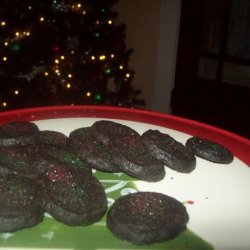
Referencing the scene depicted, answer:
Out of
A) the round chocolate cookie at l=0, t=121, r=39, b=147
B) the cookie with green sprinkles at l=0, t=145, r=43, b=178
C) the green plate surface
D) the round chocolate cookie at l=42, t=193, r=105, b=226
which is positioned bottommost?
the green plate surface

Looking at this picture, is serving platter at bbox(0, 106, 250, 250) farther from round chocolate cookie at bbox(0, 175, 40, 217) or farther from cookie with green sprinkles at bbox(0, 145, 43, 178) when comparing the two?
cookie with green sprinkles at bbox(0, 145, 43, 178)

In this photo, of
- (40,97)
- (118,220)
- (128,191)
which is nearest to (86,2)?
(40,97)

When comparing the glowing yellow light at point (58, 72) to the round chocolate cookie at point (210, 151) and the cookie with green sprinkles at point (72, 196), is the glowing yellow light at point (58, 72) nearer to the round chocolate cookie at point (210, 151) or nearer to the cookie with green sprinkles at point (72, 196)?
the round chocolate cookie at point (210, 151)

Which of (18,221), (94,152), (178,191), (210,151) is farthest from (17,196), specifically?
(210,151)

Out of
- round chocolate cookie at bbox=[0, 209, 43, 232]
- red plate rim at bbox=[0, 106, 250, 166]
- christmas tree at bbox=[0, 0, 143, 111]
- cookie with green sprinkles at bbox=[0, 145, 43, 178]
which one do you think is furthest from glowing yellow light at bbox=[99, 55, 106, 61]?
round chocolate cookie at bbox=[0, 209, 43, 232]

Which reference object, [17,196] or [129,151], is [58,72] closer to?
[129,151]

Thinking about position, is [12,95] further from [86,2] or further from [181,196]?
[181,196]

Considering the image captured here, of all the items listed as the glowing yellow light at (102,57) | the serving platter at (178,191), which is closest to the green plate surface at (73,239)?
the serving platter at (178,191)
